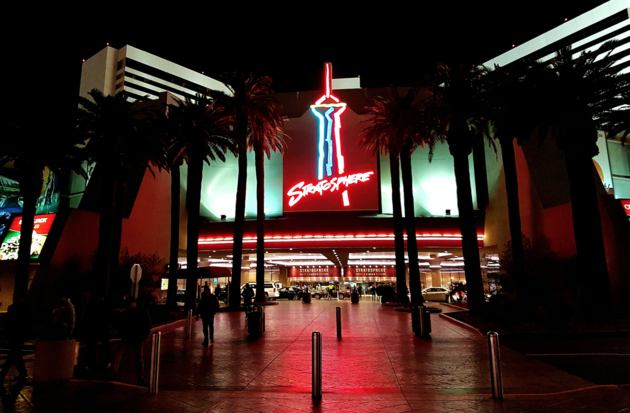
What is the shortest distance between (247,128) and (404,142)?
1220 cm

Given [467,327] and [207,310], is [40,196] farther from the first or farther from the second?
[467,327]

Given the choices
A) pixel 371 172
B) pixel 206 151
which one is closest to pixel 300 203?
pixel 371 172

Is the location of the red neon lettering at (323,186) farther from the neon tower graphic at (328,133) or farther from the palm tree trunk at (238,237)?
the palm tree trunk at (238,237)

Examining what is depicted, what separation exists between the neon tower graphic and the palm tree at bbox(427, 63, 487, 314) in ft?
Result: 55.0

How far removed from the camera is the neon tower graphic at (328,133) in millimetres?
39750

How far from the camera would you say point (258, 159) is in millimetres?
33375

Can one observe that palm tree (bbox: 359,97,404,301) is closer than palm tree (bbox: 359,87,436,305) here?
No

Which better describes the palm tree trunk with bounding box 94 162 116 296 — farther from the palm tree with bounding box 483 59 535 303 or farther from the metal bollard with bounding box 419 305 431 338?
the palm tree with bounding box 483 59 535 303

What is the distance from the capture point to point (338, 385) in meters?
8.13

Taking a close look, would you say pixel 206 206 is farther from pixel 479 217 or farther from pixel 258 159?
pixel 479 217

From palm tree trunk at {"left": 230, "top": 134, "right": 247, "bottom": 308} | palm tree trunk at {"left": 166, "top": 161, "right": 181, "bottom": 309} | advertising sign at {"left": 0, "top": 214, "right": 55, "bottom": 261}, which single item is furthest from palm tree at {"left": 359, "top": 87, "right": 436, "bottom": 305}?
advertising sign at {"left": 0, "top": 214, "right": 55, "bottom": 261}

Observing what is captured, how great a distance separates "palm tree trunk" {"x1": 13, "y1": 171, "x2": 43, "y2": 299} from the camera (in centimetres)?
2042

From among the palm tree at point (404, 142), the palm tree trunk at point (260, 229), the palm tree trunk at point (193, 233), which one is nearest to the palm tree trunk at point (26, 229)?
the palm tree trunk at point (193, 233)

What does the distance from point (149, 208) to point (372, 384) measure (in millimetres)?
29704
